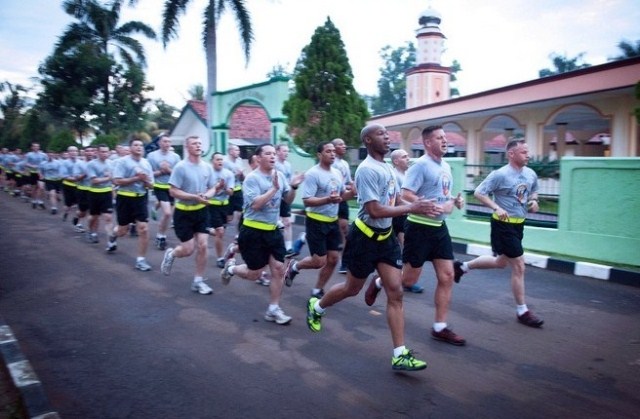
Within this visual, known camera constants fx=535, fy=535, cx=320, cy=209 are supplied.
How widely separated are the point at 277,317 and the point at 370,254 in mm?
1604

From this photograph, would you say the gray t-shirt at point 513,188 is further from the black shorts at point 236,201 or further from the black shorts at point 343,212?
the black shorts at point 236,201

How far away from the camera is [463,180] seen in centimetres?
1060

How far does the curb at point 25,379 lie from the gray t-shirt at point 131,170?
151 inches

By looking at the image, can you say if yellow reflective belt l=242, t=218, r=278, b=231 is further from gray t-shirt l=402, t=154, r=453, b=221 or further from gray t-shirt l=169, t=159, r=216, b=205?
gray t-shirt l=402, t=154, r=453, b=221

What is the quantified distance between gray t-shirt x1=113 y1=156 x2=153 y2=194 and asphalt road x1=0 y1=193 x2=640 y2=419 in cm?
163

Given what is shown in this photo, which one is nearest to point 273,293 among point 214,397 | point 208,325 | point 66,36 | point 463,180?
point 208,325

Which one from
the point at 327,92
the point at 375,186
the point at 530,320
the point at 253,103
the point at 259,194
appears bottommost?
the point at 530,320

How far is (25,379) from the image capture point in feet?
12.5

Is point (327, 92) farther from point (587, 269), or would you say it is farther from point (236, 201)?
point (587, 269)

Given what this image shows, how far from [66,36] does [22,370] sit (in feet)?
104

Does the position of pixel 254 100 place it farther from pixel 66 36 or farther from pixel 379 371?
pixel 66 36

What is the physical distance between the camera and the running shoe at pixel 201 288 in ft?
21.7

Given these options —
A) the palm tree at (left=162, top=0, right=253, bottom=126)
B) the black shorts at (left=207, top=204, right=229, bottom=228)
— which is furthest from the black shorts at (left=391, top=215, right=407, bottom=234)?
the palm tree at (left=162, top=0, right=253, bottom=126)

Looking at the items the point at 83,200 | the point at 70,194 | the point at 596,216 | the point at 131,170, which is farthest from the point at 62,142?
the point at 596,216
